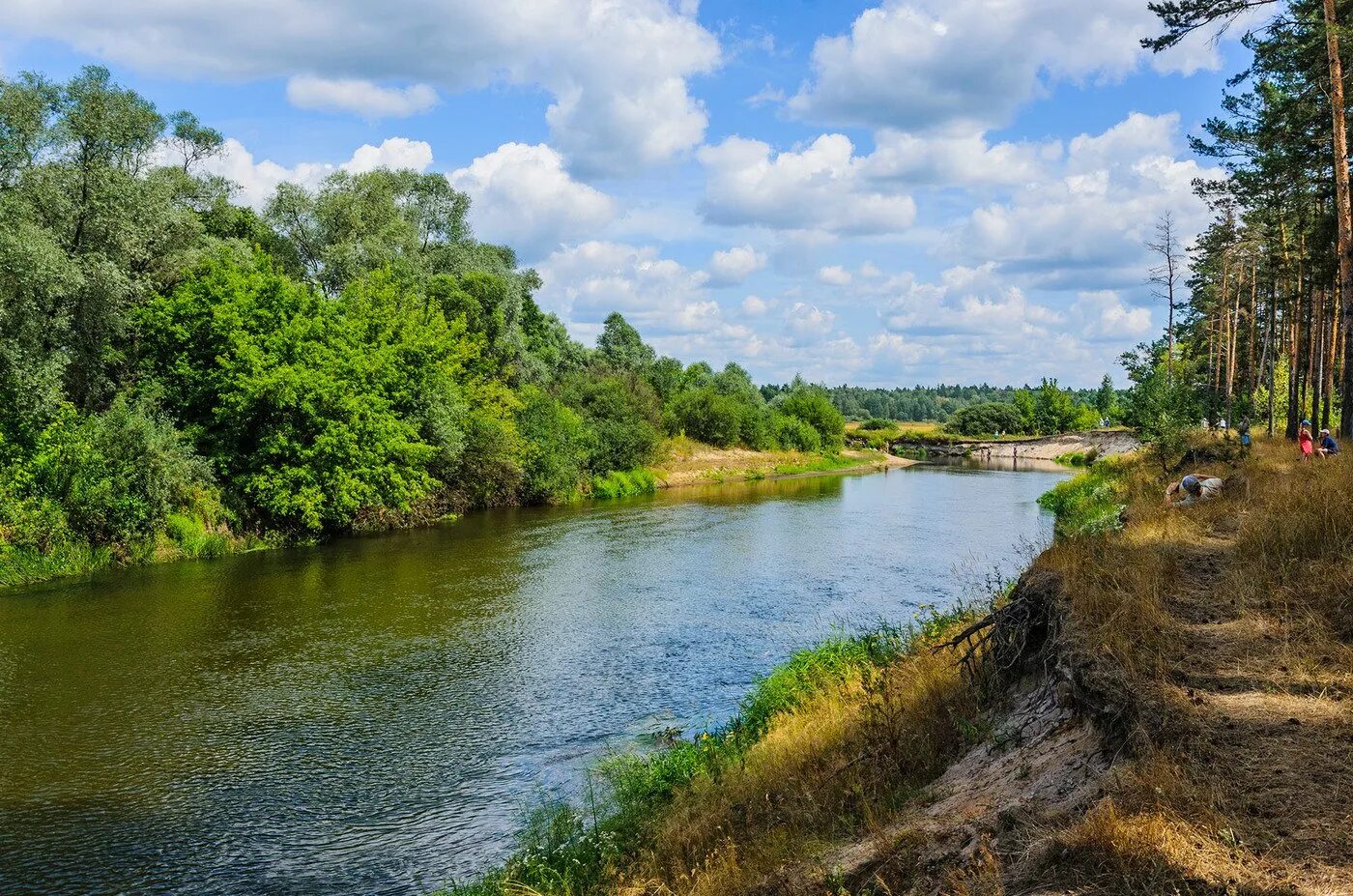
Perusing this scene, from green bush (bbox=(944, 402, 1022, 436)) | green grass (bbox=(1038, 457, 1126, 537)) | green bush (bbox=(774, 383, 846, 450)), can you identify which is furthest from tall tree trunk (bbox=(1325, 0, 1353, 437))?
green bush (bbox=(944, 402, 1022, 436))

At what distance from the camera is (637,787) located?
1116 centimetres

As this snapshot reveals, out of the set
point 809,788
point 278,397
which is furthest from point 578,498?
point 809,788

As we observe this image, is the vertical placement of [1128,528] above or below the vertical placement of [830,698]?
above

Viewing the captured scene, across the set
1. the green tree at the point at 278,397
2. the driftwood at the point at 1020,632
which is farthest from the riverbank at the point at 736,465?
the driftwood at the point at 1020,632

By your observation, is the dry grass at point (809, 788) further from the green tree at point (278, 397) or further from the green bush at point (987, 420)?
the green bush at point (987, 420)

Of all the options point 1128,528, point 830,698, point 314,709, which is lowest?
point 314,709

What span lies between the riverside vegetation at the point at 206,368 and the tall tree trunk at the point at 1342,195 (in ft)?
109

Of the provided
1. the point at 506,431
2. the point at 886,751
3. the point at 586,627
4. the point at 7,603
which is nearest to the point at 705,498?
the point at 506,431

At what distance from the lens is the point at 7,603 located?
74.4 ft

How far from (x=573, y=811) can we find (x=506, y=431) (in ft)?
126

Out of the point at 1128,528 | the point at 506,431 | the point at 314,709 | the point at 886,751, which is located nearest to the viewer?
the point at 886,751

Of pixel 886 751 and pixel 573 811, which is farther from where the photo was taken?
pixel 573 811

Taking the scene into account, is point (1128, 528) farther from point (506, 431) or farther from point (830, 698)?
point (506, 431)

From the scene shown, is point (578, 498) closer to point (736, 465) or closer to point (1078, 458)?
point (736, 465)
